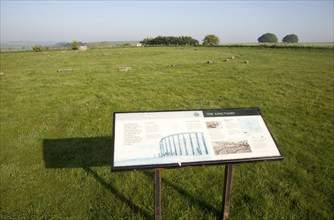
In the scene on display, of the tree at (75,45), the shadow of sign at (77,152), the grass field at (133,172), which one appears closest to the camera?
the grass field at (133,172)

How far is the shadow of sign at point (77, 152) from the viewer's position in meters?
6.33

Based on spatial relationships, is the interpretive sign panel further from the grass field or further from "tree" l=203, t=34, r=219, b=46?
"tree" l=203, t=34, r=219, b=46

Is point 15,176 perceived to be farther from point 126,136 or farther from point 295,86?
point 295,86

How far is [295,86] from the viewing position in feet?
50.5

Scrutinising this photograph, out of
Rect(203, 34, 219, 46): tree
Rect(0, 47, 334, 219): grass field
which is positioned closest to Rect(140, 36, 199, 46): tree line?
Rect(203, 34, 219, 46): tree

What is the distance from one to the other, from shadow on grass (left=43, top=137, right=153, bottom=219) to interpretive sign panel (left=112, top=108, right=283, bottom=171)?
1.96 metres

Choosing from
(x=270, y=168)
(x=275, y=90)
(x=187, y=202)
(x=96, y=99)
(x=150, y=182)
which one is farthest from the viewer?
(x=275, y=90)

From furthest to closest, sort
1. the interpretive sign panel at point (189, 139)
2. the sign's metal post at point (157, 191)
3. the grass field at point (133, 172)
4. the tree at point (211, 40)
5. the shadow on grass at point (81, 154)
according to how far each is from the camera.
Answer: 1. the tree at point (211, 40)
2. the shadow on grass at point (81, 154)
3. the grass field at point (133, 172)
4. the sign's metal post at point (157, 191)
5. the interpretive sign panel at point (189, 139)

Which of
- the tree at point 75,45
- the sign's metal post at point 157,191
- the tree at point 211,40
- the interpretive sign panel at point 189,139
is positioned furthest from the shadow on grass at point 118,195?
the tree at point 211,40

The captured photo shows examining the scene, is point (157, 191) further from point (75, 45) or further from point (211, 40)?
point (211, 40)

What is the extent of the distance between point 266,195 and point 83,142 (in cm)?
520

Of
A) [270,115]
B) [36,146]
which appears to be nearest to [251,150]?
[36,146]

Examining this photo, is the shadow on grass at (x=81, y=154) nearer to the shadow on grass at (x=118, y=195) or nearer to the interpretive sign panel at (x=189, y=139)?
the shadow on grass at (x=118, y=195)

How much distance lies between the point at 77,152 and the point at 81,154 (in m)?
0.21
